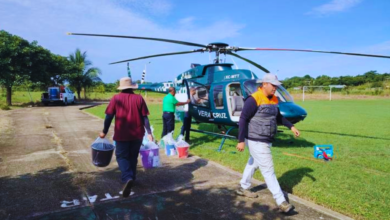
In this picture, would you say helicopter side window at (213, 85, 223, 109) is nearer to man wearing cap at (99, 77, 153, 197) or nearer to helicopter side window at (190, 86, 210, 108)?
helicopter side window at (190, 86, 210, 108)

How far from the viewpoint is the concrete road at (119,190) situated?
378 cm

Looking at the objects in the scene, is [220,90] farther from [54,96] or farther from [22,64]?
[54,96]

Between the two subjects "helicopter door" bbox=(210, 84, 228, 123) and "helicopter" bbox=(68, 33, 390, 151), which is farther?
"helicopter door" bbox=(210, 84, 228, 123)

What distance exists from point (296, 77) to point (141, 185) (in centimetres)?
10361

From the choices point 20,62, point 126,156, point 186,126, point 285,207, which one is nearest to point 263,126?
point 285,207

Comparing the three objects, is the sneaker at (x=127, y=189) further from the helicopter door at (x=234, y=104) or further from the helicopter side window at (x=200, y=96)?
the helicopter side window at (x=200, y=96)

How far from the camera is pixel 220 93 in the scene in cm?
823

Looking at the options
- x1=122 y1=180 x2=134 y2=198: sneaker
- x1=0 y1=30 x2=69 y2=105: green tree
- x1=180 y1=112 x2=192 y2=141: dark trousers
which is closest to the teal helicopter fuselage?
x1=180 y1=112 x2=192 y2=141: dark trousers

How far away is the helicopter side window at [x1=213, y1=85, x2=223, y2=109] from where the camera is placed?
8.20 m

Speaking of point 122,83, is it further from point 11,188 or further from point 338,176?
point 338,176

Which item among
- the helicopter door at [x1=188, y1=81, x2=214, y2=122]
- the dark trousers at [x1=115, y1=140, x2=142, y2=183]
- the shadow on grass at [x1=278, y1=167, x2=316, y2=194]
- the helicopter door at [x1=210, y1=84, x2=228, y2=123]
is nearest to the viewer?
the dark trousers at [x1=115, y1=140, x2=142, y2=183]

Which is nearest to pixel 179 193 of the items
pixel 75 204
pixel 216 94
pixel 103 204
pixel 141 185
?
pixel 141 185

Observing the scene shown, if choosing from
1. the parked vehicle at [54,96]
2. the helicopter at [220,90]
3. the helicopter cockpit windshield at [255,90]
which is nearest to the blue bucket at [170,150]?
the helicopter at [220,90]

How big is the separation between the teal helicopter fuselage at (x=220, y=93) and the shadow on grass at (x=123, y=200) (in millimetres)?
3084
